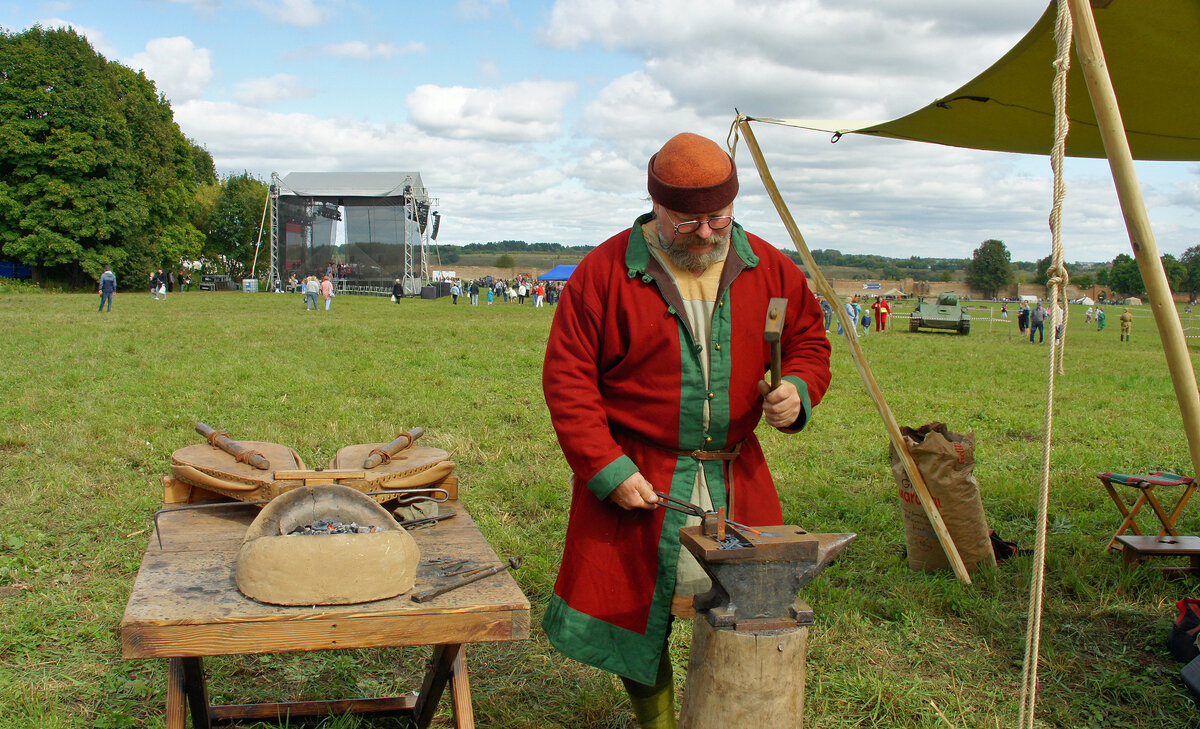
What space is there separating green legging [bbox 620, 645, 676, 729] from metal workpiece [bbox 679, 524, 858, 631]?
1.90 ft

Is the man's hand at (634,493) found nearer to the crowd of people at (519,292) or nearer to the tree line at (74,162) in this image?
the crowd of people at (519,292)

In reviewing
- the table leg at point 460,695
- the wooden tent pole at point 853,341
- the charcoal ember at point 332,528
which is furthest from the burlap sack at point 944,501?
the charcoal ember at point 332,528

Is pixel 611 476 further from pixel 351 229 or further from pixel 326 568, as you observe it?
pixel 351 229

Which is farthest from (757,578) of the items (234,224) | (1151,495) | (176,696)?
(234,224)

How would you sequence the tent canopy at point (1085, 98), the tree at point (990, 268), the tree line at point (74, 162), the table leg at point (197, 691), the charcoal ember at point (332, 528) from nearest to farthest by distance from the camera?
the charcoal ember at point (332, 528) < the table leg at point (197, 691) < the tent canopy at point (1085, 98) < the tree line at point (74, 162) < the tree at point (990, 268)

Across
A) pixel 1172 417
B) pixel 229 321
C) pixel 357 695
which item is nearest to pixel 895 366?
pixel 1172 417

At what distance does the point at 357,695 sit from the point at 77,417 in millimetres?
5417

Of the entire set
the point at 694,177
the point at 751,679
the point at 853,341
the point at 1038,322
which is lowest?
the point at 751,679

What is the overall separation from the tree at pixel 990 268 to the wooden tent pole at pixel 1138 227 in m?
103

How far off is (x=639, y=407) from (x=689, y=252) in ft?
1.41

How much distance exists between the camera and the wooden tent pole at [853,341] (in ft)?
11.3

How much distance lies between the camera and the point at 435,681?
2635 mm

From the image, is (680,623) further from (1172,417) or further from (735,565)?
(1172,417)

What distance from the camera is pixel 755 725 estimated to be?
1913mm
